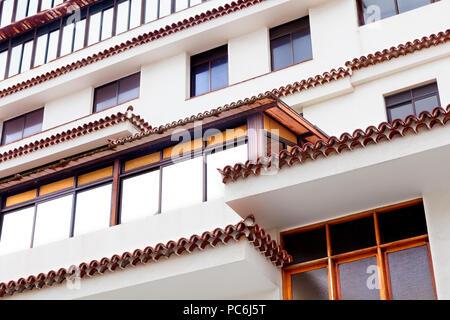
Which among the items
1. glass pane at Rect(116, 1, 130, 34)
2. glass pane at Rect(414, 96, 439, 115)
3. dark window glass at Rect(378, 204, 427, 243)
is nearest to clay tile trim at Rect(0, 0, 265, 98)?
glass pane at Rect(116, 1, 130, 34)

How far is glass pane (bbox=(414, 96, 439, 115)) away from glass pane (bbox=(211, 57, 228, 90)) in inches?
194

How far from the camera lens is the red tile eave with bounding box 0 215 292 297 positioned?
12.2 meters

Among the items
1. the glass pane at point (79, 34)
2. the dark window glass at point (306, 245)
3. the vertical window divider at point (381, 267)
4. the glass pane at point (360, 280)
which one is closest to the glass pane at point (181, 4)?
the glass pane at point (79, 34)

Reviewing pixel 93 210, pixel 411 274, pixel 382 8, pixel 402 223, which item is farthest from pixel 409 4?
pixel 93 210

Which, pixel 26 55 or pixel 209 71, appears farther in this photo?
pixel 26 55

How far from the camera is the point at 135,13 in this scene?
861 inches

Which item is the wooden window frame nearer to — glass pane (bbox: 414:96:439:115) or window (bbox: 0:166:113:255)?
window (bbox: 0:166:113:255)

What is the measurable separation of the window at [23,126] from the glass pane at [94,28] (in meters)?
2.37

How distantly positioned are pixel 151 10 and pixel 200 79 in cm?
308

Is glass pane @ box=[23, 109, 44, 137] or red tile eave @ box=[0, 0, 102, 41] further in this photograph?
red tile eave @ box=[0, 0, 102, 41]

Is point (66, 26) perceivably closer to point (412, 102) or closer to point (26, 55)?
point (26, 55)
